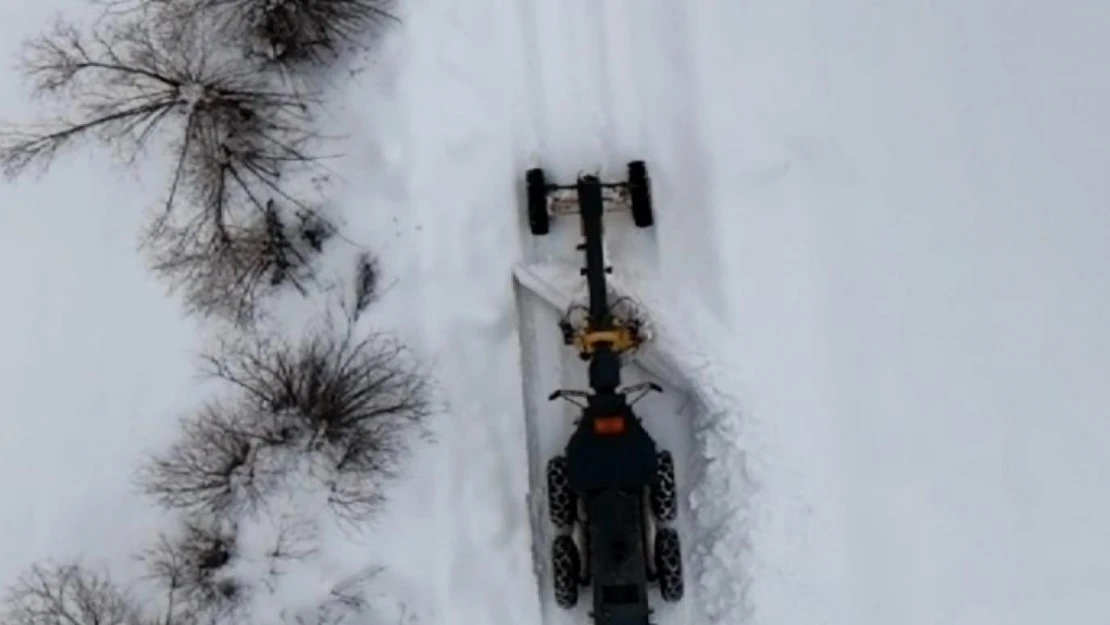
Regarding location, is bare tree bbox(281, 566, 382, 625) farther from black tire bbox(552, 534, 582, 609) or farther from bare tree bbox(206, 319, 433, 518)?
black tire bbox(552, 534, 582, 609)

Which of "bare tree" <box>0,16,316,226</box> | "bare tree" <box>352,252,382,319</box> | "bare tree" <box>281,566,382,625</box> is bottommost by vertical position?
"bare tree" <box>281,566,382,625</box>

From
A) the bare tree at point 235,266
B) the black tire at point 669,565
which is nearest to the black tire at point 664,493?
the black tire at point 669,565

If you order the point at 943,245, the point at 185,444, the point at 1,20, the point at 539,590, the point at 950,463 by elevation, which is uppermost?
the point at 1,20

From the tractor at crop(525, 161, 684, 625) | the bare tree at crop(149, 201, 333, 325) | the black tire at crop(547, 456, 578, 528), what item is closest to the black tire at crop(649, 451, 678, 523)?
the tractor at crop(525, 161, 684, 625)

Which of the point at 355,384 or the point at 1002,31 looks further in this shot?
the point at 1002,31

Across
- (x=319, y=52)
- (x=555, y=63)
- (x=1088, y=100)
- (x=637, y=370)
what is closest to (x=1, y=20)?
(x=319, y=52)

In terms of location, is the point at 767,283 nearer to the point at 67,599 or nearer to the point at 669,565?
the point at 669,565

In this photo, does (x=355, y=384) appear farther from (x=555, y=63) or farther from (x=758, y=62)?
(x=758, y=62)
